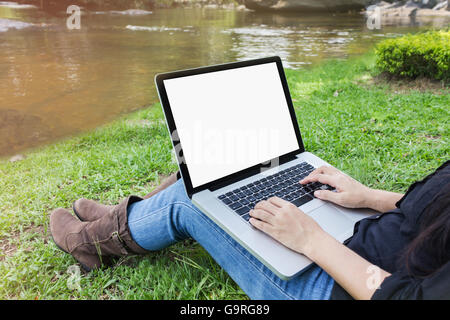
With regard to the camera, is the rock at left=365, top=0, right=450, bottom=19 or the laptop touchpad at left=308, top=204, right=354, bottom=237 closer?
the laptop touchpad at left=308, top=204, right=354, bottom=237

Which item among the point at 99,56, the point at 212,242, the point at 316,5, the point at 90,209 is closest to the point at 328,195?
the point at 212,242

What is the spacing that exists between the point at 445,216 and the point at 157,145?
8.12 ft

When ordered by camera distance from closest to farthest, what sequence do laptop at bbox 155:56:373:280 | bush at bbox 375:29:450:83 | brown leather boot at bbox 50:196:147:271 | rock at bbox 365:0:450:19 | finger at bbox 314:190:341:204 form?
1. laptop at bbox 155:56:373:280
2. finger at bbox 314:190:341:204
3. brown leather boot at bbox 50:196:147:271
4. bush at bbox 375:29:450:83
5. rock at bbox 365:0:450:19

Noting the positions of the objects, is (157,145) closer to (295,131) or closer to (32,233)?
(32,233)

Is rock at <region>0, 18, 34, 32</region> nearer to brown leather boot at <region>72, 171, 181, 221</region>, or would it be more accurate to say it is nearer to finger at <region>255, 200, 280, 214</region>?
brown leather boot at <region>72, 171, 181, 221</region>

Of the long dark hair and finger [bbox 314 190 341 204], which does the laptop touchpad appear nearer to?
finger [bbox 314 190 341 204]

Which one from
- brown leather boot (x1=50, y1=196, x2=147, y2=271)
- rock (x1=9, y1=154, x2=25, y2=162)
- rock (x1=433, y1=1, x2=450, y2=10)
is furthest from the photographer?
rock (x1=433, y1=1, x2=450, y2=10)

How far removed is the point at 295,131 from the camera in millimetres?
1515

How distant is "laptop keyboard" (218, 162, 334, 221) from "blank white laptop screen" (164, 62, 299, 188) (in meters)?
0.09

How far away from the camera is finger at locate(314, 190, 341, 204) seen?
1210mm

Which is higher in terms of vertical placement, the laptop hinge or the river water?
the river water

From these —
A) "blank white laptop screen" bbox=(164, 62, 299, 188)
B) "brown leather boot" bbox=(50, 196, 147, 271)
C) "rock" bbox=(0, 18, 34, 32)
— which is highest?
"rock" bbox=(0, 18, 34, 32)

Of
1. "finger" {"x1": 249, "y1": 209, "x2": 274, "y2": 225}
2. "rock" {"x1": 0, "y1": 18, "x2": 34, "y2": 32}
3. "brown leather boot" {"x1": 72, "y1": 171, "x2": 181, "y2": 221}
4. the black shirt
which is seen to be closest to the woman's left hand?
"finger" {"x1": 249, "y1": 209, "x2": 274, "y2": 225}

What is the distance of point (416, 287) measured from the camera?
75 cm
